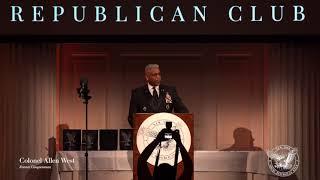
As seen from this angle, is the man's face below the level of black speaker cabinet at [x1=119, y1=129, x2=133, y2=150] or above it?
above

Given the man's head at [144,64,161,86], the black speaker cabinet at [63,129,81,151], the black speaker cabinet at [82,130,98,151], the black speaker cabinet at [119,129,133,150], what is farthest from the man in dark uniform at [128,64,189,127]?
the black speaker cabinet at [63,129,81,151]

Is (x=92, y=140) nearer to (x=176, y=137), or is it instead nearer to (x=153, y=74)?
(x=153, y=74)

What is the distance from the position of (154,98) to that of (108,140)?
0.96m

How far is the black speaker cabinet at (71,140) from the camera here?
9.27 m

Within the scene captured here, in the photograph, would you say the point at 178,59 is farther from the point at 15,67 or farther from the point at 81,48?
the point at 15,67

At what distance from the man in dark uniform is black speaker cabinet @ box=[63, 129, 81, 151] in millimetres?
922

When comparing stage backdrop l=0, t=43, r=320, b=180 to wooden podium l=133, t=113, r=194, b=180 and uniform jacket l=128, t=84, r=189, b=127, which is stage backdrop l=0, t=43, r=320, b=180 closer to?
uniform jacket l=128, t=84, r=189, b=127

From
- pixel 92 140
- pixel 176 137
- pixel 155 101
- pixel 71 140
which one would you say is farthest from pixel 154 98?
pixel 71 140

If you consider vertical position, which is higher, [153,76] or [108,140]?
[153,76]

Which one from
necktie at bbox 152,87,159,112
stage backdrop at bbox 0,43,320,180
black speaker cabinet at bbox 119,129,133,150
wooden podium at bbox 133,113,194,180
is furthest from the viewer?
stage backdrop at bbox 0,43,320,180

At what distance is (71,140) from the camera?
9320 mm

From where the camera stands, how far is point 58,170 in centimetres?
879

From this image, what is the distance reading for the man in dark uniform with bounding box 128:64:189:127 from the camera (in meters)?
8.69

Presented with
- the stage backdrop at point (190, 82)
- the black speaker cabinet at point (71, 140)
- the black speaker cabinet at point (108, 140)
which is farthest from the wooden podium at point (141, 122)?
the stage backdrop at point (190, 82)
